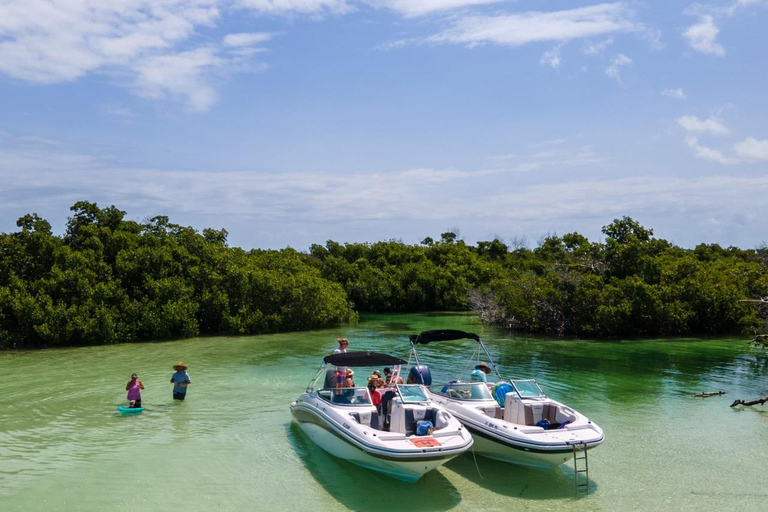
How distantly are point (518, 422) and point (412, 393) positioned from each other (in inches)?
82.8

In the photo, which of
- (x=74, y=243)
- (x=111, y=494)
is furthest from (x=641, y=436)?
(x=74, y=243)

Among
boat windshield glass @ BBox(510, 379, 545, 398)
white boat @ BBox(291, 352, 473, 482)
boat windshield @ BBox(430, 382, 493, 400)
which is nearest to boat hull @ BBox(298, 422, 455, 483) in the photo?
white boat @ BBox(291, 352, 473, 482)

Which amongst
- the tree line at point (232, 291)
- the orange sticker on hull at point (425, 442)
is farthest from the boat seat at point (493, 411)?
the tree line at point (232, 291)

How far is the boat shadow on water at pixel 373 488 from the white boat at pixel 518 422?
1179 mm

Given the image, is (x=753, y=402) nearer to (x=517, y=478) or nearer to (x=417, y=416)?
(x=517, y=478)

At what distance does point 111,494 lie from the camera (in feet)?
31.8

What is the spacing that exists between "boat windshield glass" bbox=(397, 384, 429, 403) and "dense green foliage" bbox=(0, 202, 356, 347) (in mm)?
20279

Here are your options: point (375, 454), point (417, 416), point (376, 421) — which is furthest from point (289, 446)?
point (375, 454)

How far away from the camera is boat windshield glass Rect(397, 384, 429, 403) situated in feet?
37.3

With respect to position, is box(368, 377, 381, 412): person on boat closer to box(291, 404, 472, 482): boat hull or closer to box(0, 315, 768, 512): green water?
box(291, 404, 472, 482): boat hull

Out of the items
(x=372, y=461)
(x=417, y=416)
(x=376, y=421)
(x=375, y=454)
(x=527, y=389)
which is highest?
(x=527, y=389)

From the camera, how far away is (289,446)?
1240cm

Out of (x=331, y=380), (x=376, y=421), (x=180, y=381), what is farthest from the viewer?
(x=180, y=381)

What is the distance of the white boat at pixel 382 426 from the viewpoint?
957cm
